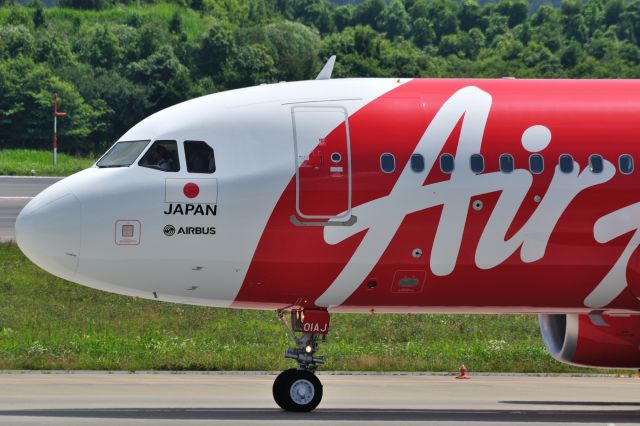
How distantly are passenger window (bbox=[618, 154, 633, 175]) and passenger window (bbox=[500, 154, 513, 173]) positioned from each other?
5.88ft

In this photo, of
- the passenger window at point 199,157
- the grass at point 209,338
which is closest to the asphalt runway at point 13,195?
the grass at point 209,338

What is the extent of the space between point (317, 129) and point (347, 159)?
0.71 meters

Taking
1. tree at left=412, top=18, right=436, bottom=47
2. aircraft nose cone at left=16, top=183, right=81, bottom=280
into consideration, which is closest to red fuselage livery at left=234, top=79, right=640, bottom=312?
aircraft nose cone at left=16, top=183, right=81, bottom=280

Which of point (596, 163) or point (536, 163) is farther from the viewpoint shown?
point (596, 163)

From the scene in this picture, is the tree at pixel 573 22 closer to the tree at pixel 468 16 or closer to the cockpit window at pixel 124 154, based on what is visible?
the tree at pixel 468 16

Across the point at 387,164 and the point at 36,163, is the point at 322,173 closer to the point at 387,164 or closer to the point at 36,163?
the point at 387,164

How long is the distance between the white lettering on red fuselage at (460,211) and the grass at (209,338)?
32.8 ft

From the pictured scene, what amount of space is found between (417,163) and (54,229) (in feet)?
18.9

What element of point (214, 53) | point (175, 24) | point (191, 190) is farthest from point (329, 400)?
point (175, 24)

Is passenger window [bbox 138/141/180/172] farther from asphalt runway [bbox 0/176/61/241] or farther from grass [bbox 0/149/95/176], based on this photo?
grass [bbox 0/149/95/176]

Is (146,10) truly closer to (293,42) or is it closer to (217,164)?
(293,42)

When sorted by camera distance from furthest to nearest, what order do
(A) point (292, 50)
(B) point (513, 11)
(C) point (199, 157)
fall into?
(B) point (513, 11) → (A) point (292, 50) → (C) point (199, 157)

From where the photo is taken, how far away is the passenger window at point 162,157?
23109 mm

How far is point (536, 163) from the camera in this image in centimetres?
2352
